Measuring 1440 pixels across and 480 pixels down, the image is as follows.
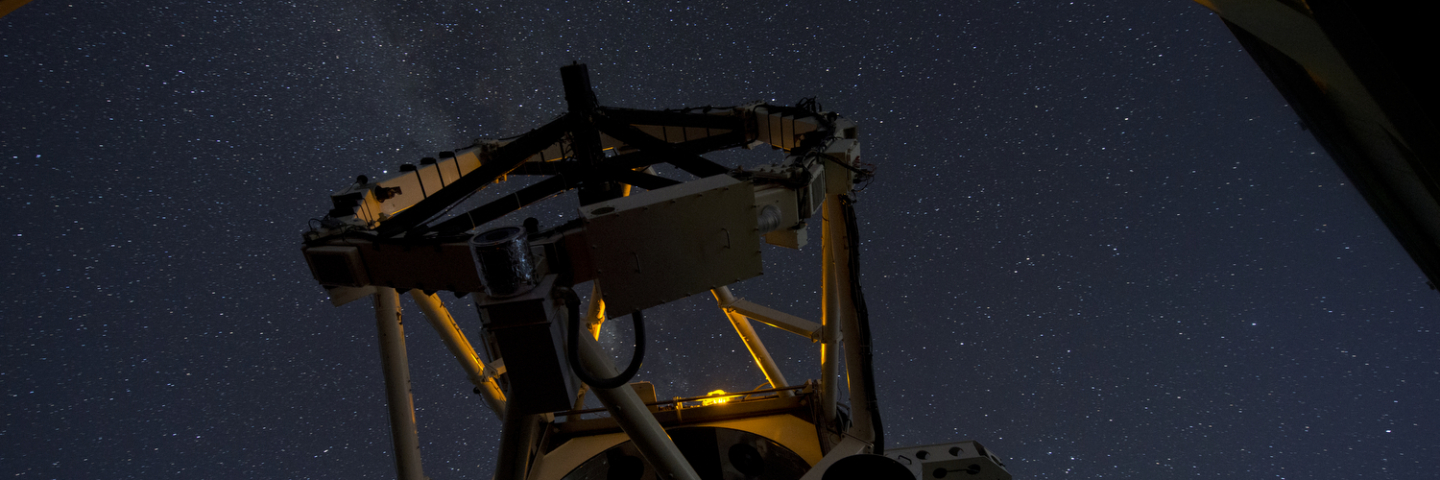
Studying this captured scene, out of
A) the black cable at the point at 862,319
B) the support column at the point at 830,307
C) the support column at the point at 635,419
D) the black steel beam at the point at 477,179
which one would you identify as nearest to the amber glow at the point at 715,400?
the support column at the point at 830,307

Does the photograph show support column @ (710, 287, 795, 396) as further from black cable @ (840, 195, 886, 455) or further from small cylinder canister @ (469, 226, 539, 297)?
small cylinder canister @ (469, 226, 539, 297)

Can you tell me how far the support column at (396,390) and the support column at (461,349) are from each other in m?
1.40

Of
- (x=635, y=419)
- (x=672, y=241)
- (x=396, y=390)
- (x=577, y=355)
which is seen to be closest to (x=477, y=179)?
(x=396, y=390)

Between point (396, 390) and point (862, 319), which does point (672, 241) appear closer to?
point (862, 319)

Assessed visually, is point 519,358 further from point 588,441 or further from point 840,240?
point 588,441

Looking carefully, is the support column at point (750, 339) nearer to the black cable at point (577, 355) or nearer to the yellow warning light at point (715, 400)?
the yellow warning light at point (715, 400)

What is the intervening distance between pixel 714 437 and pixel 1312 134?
25.2ft

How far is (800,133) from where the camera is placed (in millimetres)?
6617

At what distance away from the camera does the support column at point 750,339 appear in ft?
29.8

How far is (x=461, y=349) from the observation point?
291 inches

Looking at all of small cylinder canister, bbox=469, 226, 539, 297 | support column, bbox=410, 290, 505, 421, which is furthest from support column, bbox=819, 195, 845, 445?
support column, bbox=410, 290, 505, 421

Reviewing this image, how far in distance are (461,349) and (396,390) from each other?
189 centimetres

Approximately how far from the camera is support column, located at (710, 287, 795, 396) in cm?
909

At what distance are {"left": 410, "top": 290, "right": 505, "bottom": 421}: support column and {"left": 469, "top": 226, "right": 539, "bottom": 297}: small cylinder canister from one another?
15.1ft
